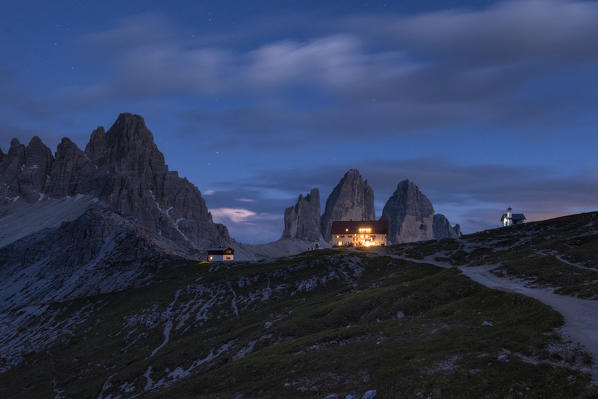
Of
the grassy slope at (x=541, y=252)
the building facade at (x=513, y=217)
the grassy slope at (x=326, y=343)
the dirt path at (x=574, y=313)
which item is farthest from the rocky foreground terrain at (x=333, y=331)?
the building facade at (x=513, y=217)

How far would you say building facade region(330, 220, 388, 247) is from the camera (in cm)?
18650

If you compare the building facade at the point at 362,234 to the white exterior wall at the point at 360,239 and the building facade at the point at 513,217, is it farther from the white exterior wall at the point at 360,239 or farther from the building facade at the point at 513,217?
the building facade at the point at 513,217

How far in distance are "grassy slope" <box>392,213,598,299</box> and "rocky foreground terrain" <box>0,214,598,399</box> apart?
A: 0.38 metres

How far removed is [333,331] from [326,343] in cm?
350

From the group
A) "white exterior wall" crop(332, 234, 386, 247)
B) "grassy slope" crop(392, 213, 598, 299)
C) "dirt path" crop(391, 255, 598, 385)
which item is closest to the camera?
"dirt path" crop(391, 255, 598, 385)

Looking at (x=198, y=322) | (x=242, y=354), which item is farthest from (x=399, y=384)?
(x=198, y=322)

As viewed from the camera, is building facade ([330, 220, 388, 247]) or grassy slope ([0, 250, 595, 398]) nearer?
grassy slope ([0, 250, 595, 398])

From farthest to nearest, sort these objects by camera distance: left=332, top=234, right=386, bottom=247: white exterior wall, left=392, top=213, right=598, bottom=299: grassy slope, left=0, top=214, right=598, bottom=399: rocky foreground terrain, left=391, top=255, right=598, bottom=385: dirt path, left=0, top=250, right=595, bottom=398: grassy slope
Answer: left=332, top=234, right=386, bottom=247: white exterior wall → left=392, top=213, right=598, bottom=299: grassy slope → left=391, top=255, right=598, bottom=385: dirt path → left=0, top=214, right=598, bottom=399: rocky foreground terrain → left=0, top=250, right=595, bottom=398: grassy slope

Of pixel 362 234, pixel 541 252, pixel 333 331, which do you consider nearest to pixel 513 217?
pixel 362 234

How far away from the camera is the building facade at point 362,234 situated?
7343 inches

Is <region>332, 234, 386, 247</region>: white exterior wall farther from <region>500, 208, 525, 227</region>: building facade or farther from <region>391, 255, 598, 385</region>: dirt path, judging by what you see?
<region>391, 255, 598, 385</region>: dirt path

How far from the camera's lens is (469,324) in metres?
32.2

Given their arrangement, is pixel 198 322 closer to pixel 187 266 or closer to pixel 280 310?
pixel 280 310

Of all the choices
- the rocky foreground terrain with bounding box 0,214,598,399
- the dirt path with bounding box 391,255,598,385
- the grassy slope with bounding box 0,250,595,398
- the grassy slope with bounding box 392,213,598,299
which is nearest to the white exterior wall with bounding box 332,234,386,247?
the grassy slope with bounding box 392,213,598,299
